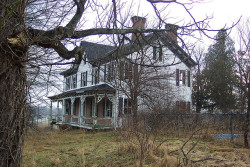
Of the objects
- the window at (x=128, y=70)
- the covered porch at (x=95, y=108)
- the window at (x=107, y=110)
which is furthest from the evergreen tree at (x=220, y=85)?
the window at (x=128, y=70)

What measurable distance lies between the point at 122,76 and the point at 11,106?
9.76 meters

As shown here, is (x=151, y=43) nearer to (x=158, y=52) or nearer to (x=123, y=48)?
(x=158, y=52)

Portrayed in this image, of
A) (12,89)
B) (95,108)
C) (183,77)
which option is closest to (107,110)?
(95,108)

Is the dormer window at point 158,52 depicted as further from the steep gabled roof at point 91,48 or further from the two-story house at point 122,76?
the steep gabled roof at point 91,48

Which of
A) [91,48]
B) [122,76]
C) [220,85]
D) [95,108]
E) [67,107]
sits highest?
[91,48]

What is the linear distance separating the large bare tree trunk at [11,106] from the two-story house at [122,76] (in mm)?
2489

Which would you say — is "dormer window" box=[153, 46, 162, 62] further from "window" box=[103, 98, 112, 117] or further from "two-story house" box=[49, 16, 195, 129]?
"window" box=[103, 98, 112, 117]

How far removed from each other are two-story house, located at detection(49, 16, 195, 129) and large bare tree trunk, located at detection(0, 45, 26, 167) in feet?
8.17

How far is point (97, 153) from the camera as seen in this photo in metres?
7.63

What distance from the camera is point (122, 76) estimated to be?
13297mm

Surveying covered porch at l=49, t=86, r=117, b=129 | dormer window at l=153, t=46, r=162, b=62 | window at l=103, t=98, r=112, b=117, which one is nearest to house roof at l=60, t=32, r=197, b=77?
dormer window at l=153, t=46, r=162, b=62

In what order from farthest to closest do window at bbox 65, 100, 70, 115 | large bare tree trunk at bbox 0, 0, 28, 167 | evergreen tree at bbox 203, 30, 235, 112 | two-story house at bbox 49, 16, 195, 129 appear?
1. window at bbox 65, 100, 70, 115
2. evergreen tree at bbox 203, 30, 235, 112
3. two-story house at bbox 49, 16, 195, 129
4. large bare tree trunk at bbox 0, 0, 28, 167

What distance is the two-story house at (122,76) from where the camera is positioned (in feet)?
24.7

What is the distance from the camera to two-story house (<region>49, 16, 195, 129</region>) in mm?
7515
